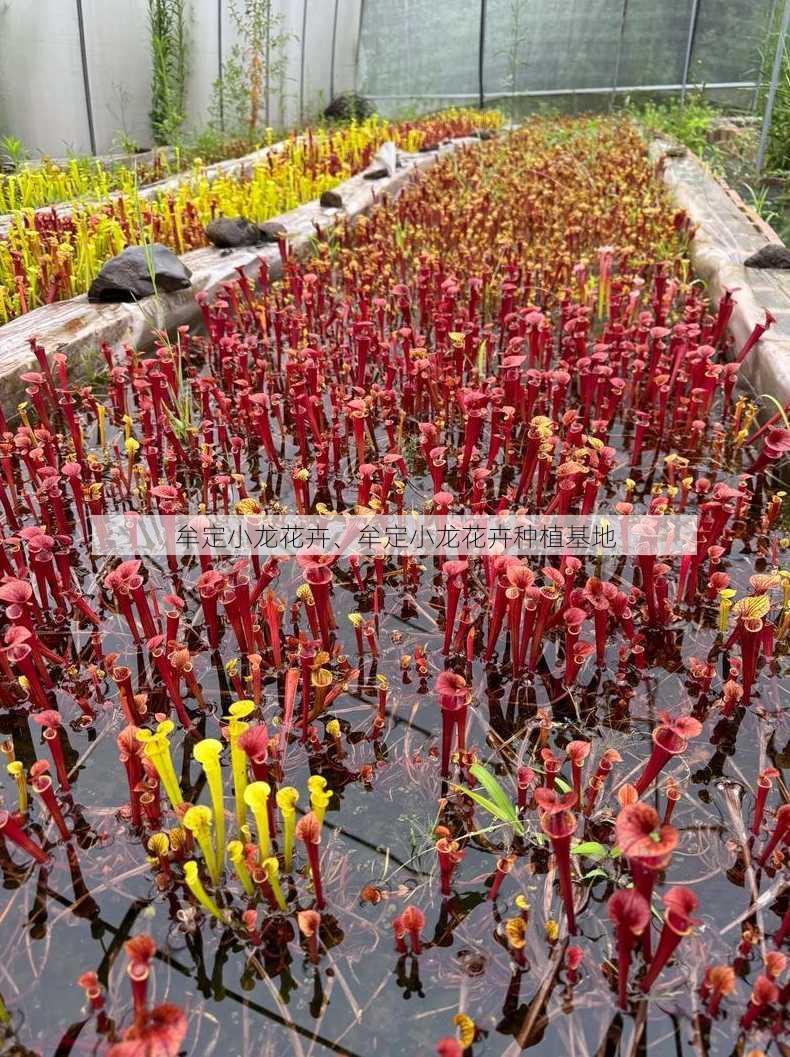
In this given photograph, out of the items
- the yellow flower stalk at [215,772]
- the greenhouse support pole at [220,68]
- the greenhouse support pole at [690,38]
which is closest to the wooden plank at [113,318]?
the yellow flower stalk at [215,772]

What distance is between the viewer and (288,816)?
4.66 ft

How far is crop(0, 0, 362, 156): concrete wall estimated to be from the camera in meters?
9.18

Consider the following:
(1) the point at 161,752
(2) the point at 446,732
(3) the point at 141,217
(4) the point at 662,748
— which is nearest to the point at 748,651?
(4) the point at 662,748

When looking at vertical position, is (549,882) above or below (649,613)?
below

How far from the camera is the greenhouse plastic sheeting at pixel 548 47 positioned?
52.6ft

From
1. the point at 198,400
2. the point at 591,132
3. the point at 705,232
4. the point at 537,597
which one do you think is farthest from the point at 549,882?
the point at 591,132

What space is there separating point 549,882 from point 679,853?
1.06 feet

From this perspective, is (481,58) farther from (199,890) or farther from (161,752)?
(199,890)

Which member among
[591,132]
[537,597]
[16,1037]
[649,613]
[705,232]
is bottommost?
[16,1037]

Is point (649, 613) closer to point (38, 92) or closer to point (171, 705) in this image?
point (171, 705)

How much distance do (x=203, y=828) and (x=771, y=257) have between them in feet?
16.9

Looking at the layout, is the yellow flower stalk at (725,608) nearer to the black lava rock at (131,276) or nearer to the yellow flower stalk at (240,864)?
the yellow flower stalk at (240,864)

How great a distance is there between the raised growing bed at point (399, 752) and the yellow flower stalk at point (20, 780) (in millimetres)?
16

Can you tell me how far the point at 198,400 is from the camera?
380cm
